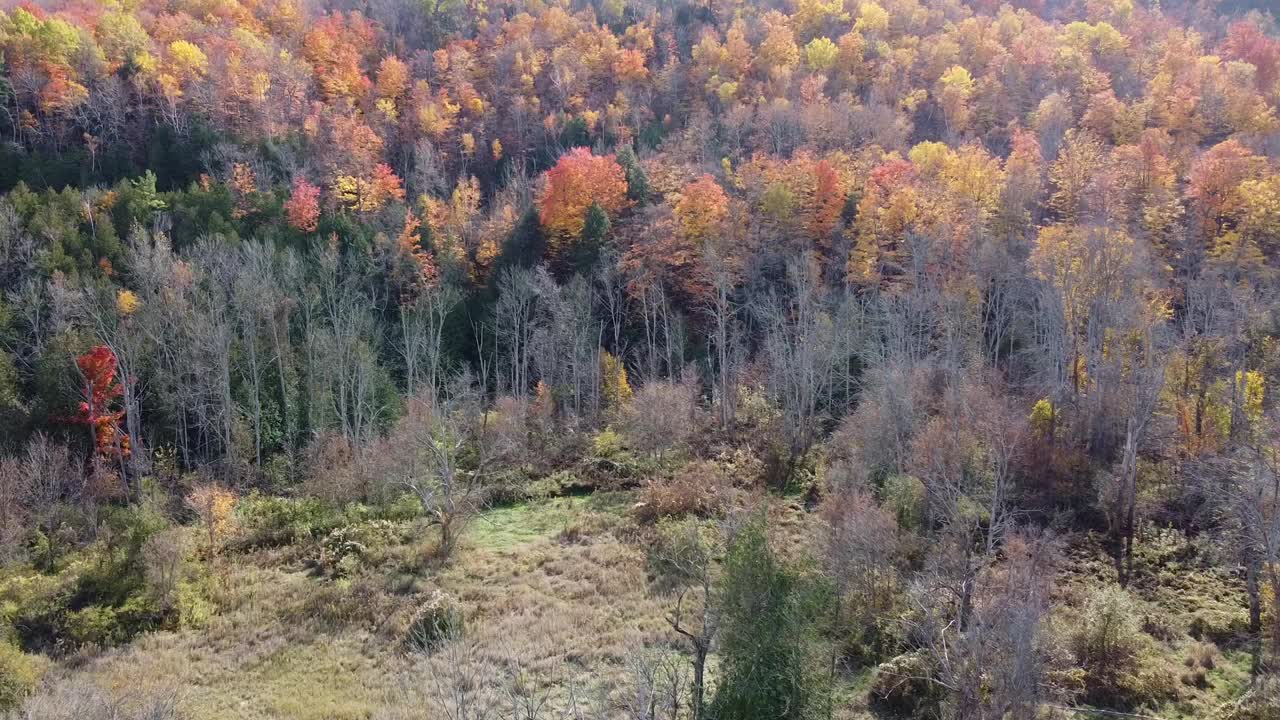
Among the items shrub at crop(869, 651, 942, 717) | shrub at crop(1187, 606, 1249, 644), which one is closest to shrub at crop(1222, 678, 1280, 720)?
shrub at crop(1187, 606, 1249, 644)

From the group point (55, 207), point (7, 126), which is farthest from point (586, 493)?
point (7, 126)

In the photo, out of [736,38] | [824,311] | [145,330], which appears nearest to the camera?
[145,330]

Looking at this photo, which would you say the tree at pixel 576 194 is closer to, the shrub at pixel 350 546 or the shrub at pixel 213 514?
the shrub at pixel 350 546

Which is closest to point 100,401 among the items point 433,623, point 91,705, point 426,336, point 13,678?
point 426,336

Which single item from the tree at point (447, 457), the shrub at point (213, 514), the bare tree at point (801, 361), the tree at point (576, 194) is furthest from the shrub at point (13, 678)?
the tree at point (576, 194)

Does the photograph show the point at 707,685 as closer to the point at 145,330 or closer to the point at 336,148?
the point at 145,330
